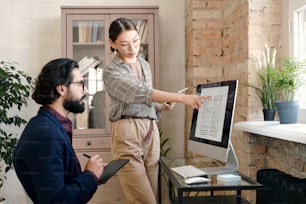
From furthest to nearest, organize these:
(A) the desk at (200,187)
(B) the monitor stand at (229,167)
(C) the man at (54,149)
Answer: (B) the monitor stand at (229,167) → (A) the desk at (200,187) → (C) the man at (54,149)

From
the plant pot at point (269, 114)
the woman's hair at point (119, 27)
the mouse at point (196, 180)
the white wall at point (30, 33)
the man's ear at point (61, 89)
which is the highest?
the white wall at point (30, 33)

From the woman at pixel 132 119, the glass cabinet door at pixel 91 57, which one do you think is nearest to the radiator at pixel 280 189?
the woman at pixel 132 119

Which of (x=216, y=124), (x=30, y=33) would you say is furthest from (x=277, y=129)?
(x=30, y=33)

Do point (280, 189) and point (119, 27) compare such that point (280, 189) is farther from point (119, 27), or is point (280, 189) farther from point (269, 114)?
point (119, 27)

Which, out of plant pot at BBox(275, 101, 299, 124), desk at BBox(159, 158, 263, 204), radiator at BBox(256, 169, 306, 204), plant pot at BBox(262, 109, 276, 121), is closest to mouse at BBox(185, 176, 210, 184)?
desk at BBox(159, 158, 263, 204)

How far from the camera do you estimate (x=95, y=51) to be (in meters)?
3.52

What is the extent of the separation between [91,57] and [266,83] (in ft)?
5.24

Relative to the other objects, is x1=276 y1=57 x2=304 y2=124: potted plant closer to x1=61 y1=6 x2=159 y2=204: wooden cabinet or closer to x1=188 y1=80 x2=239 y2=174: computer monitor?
x1=188 y1=80 x2=239 y2=174: computer monitor

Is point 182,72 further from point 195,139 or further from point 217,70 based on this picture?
point 195,139

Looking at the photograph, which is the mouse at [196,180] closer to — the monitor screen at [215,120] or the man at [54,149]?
the monitor screen at [215,120]

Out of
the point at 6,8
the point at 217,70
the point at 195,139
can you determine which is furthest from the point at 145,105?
the point at 6,8

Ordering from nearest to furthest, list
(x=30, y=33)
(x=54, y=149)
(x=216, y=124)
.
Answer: (x=54, y=149) → (x=216, y=124) → (x=30, y=33)

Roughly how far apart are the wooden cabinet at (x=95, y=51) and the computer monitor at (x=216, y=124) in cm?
138

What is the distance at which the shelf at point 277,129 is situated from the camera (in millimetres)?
1924
